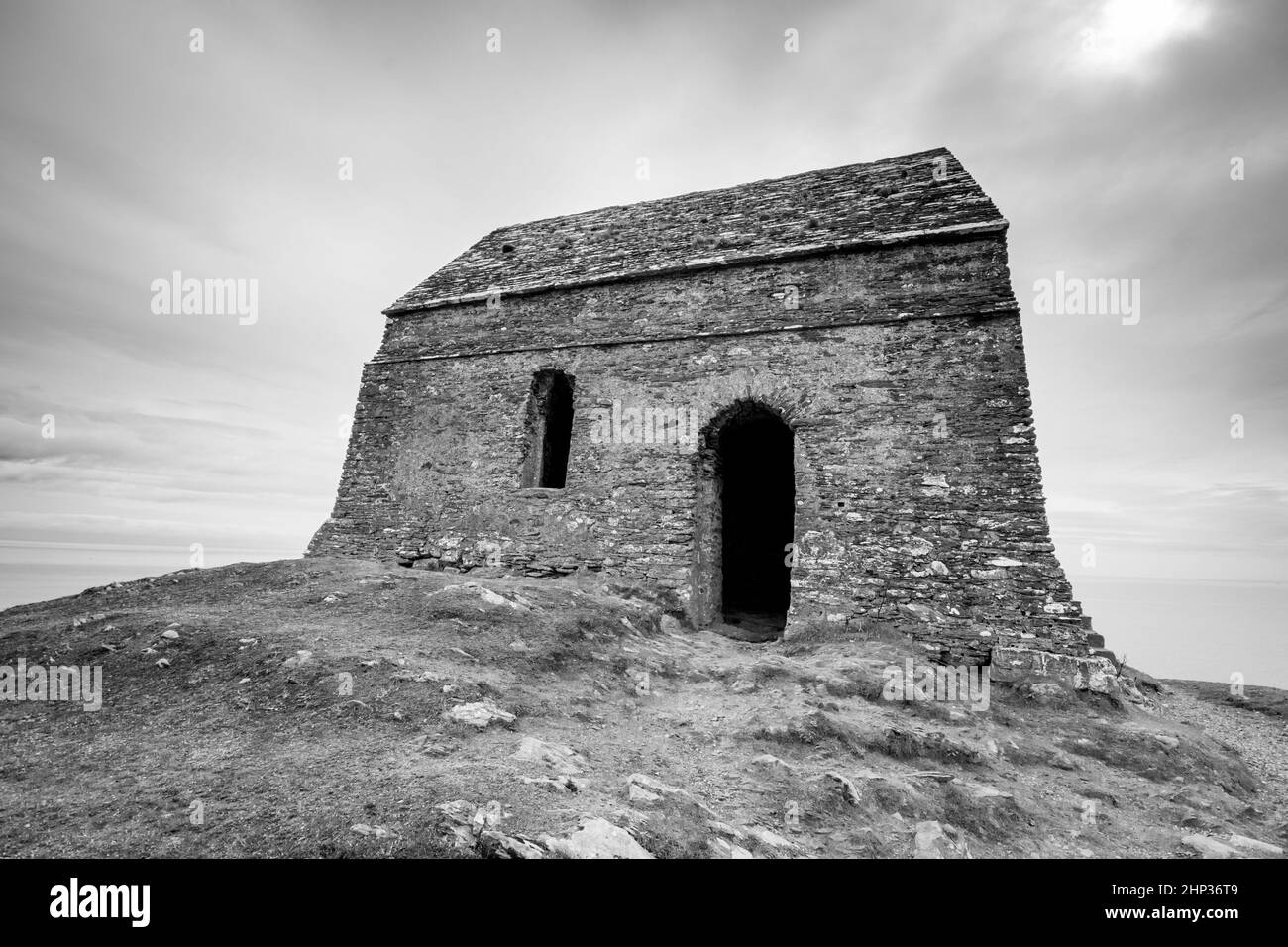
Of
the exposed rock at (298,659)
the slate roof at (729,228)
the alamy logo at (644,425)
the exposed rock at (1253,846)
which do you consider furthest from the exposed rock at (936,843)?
the slate roof at (729,228)

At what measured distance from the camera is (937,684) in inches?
275

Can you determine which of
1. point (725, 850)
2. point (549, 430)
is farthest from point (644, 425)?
point (725, 850)

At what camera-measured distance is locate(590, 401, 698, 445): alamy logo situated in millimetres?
10516

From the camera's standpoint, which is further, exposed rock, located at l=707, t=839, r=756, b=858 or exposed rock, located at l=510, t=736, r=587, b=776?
exposed rock, located at l=510, t=736, r=587, b=776

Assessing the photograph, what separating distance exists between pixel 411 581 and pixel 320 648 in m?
2.81

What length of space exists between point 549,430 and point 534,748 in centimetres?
891

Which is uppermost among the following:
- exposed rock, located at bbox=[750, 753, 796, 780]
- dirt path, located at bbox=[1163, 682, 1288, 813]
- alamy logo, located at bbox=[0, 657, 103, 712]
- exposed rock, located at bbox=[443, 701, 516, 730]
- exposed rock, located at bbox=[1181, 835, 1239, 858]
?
alamy logo, located at bbox=[0, 657, 103, 712]

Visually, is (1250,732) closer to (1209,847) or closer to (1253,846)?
(1253,846)

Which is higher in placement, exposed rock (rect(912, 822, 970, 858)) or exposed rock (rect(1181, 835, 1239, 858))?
exposed rock (rect(912, 822, 970, 858))
